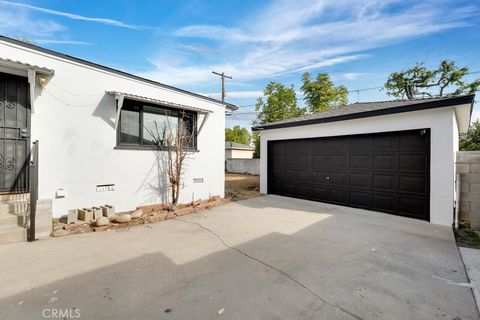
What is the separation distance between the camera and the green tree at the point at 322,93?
22.0 metres

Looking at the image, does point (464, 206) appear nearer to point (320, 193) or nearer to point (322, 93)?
point (320, 193)

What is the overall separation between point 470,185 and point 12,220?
9125 millimetres

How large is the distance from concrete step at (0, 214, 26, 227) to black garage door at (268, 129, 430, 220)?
7103mm

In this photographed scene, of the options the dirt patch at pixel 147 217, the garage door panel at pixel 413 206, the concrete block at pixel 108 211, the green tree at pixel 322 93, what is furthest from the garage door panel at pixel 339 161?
the green tree at pixel 322 93

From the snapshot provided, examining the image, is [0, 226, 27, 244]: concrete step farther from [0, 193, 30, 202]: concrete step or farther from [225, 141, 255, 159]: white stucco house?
[225, 141, 255, 159]: white stucco house

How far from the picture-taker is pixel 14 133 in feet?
13.0

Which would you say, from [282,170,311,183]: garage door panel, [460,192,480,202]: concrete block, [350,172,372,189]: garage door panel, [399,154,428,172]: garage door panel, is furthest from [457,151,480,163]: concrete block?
[282,170,311,183]: garage door panel

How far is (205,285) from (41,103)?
4.53m

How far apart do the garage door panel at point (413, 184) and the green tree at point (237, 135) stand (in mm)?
35020

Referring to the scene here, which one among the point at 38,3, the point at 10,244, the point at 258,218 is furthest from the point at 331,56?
the point at 10,244

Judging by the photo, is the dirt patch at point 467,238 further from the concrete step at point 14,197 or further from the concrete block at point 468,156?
the concrete step at point 14,197

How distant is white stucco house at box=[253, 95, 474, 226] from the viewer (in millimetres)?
4891

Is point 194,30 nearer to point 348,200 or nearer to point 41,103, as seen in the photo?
point 41,103

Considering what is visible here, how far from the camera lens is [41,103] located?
4.05 m
